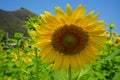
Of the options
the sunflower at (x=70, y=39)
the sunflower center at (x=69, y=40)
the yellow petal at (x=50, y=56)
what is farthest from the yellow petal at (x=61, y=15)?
the yellow petal at (x=50, y=56)

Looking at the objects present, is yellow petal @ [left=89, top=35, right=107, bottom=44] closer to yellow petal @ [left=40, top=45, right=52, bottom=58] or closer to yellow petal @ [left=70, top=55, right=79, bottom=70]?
yellow petal @ [left=70, top=55, right=79, bottom=70]

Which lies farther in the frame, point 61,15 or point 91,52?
point 91,52

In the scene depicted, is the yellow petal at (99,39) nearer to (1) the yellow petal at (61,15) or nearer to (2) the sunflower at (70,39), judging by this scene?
(2) the sunflower at (70,39)

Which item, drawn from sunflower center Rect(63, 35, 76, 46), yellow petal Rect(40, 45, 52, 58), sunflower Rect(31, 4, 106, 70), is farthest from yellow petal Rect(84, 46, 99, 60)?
yellow petal Rect(40, 45, 52, 58)

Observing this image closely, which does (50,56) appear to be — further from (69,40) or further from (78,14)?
(78,14)

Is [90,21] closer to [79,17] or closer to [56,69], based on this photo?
[79,17]

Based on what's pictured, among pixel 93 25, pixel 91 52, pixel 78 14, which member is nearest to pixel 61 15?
pixel 78 14

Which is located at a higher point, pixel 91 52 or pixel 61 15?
pixel 61 15

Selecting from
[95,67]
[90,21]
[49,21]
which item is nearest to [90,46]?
[90,21]
